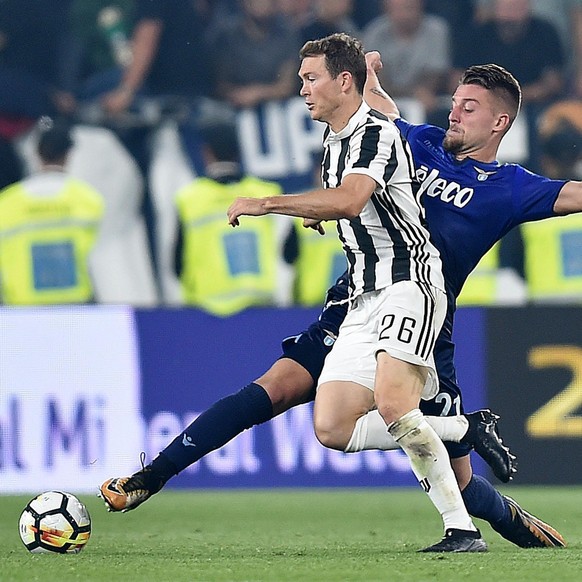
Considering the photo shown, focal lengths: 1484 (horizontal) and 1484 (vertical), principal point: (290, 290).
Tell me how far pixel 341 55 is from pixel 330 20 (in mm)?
5330

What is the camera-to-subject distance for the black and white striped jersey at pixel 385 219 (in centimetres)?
546

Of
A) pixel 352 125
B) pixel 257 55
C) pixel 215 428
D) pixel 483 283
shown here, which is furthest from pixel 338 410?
pixel 257 55

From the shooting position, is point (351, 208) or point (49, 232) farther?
point (49, 232)

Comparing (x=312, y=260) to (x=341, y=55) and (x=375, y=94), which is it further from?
(x=341, y=55)

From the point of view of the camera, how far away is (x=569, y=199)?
18.2ft

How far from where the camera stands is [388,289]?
553 cm

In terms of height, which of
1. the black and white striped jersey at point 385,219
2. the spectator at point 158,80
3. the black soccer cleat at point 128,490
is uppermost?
the spectator at point 158,80

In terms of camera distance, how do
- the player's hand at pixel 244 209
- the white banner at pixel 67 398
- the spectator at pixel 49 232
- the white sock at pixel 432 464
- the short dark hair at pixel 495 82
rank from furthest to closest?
the spectator at pixel 49 232 < the white banner at pixel 67 398 < the short dark hair at pixel 495 82 < the white sock at pixel 432 464 < the player's hand at pixel 244 209

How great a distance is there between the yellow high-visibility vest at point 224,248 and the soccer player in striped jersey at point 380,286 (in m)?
4.51

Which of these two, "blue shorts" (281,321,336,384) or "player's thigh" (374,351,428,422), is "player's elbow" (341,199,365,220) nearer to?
"player's thigh" (374,351,428,422)

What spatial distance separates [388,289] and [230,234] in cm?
501

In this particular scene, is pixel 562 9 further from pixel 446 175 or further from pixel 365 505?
pixel 446 175

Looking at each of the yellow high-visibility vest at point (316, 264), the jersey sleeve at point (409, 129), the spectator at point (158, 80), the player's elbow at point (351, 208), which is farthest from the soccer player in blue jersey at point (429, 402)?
the spectator at point (158, 80)

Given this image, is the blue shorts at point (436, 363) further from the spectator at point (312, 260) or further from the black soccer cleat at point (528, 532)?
the spectator at point (312, 260)
